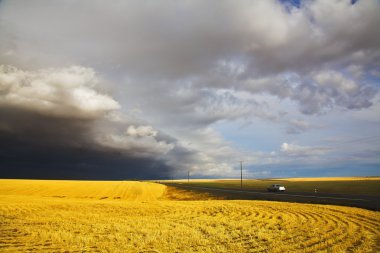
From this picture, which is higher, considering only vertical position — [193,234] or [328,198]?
[328,198]

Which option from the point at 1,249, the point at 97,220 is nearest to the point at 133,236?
the point at 1,249

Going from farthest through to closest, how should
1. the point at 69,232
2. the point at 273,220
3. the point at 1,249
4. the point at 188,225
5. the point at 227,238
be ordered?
the point at 273,220
the point at 188,225
the point at 69,232
the point at 227,238
the point at 1,249

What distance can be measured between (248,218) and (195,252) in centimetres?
1216

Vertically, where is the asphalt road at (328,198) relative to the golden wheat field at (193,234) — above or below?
above

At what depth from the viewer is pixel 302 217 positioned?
25141mm

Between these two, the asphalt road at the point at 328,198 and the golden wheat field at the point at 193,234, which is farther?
the asphalt road at the point at 328,198

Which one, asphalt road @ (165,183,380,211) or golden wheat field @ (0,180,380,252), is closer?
golden wheat field @ (0,180,380,252)

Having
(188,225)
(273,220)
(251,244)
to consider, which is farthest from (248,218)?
(251,244)

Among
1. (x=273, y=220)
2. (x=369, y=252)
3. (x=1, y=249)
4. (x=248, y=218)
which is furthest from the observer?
(x=248, y=218)

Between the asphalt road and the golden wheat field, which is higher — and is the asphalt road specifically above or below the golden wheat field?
above

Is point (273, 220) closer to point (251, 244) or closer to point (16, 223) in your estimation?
point (251, 244)

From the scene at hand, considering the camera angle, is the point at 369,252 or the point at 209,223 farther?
the point at 209,223

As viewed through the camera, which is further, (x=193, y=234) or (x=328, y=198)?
(x=328, y=198)

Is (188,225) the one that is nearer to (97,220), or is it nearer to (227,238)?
(227,238)
